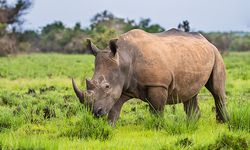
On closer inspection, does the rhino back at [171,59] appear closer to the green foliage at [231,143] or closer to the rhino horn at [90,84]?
the rhino horn at [90,84]

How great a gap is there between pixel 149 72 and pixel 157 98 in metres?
0.36

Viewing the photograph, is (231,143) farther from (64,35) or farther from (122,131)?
(64,35)

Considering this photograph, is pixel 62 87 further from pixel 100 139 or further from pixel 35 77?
pixel 100 139

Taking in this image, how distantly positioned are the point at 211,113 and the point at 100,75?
2.90 metres

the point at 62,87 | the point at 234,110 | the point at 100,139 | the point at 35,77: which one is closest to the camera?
the point at 100,139

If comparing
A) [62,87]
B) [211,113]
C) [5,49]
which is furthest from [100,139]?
[5,49]

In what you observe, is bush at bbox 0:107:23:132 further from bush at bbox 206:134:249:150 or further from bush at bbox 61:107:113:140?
bush at bbox 206:134:249:150

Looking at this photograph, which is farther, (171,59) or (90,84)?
(171,59)

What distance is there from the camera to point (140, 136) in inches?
271

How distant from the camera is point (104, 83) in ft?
23.4

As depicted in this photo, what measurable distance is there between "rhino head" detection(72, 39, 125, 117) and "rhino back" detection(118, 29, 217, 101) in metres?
0.34

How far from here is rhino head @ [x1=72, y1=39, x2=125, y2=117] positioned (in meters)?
6.92

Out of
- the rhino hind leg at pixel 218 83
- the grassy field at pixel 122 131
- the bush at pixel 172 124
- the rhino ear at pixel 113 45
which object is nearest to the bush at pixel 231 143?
the grassy field at pixel 122 131

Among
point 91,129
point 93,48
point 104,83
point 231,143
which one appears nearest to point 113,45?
point 93,48
